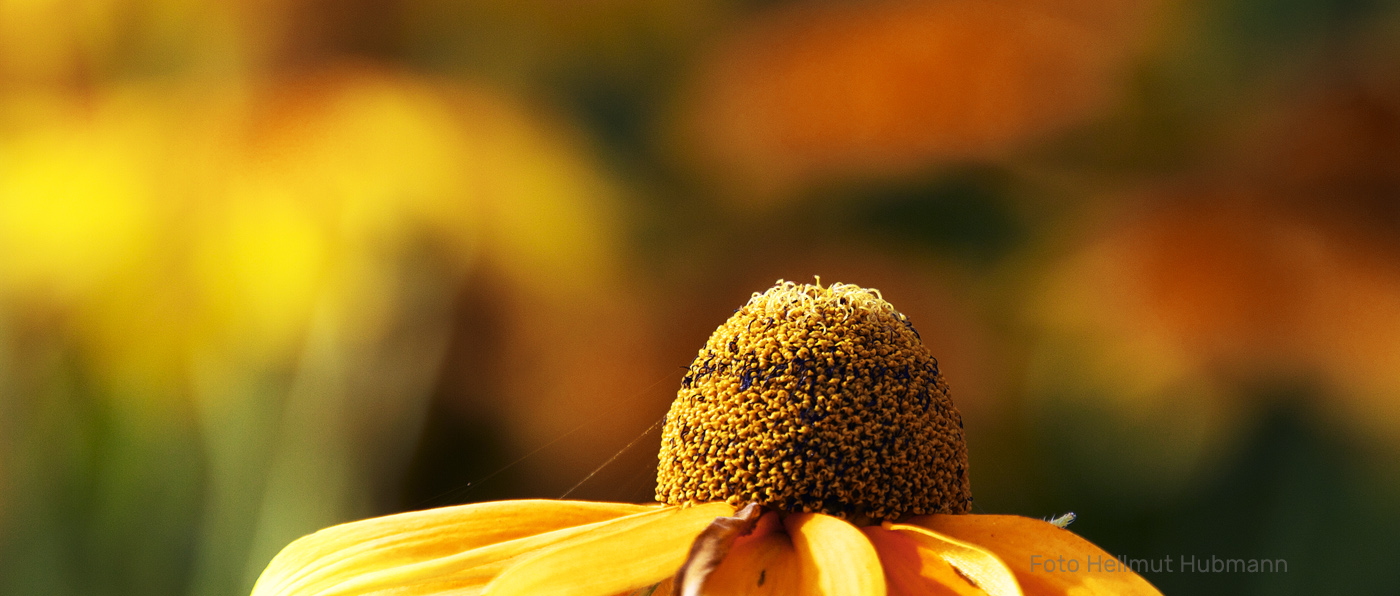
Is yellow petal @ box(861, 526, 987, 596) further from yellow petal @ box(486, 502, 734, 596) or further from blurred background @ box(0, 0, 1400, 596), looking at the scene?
blurred background @ box(0, 0, 1400, 596)

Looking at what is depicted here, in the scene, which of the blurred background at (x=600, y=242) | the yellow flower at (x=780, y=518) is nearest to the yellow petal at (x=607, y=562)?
the yellow flower at (x=780, y=518)

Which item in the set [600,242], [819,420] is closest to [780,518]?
[819,420]

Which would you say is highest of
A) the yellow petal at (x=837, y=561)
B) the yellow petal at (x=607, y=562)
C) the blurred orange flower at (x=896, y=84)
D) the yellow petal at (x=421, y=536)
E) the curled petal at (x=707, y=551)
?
the blurred orange flower at (x=896, y=84)

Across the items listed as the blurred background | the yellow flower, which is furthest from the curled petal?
the blurred background

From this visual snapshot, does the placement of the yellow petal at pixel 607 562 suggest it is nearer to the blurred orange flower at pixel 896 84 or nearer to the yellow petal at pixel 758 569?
the yellow petal at pixel 758 569

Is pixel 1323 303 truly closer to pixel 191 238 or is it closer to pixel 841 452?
pixel 841 452

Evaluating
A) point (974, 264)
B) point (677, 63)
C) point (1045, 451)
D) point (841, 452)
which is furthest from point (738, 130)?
point (841, 452)

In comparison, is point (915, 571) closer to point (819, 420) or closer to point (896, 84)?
point (819, 420)
